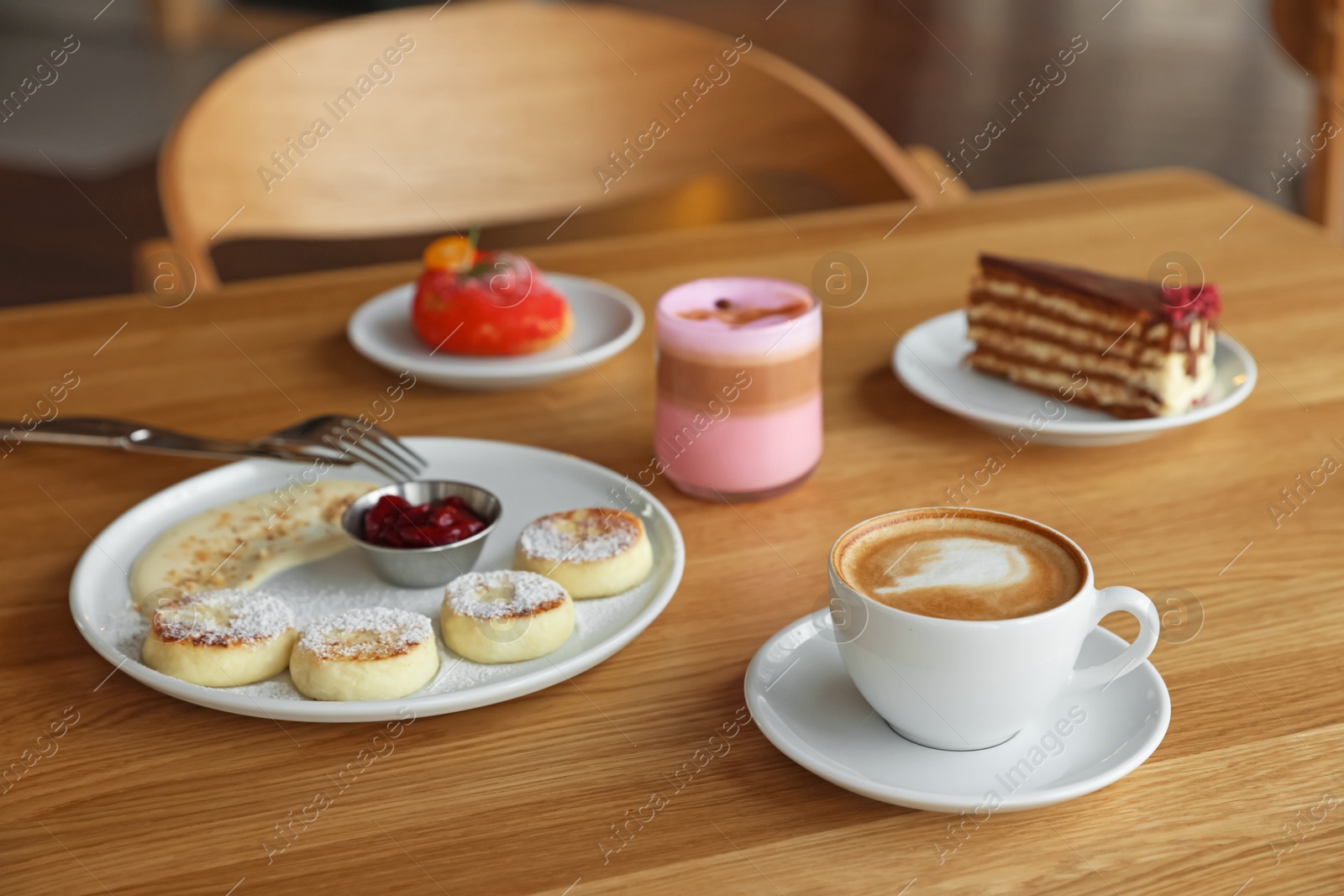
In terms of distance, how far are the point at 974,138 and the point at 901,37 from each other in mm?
2046

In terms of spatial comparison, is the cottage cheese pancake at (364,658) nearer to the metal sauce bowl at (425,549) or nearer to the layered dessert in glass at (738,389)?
the metal sauce bowl at (425,549)

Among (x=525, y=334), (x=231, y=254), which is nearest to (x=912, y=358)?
(x=525, y=334)

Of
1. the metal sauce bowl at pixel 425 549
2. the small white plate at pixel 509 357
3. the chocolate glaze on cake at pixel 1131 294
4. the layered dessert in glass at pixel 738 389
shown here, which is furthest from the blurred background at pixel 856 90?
the metal sauce bowl at pixel 425 549

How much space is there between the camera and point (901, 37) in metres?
7.39

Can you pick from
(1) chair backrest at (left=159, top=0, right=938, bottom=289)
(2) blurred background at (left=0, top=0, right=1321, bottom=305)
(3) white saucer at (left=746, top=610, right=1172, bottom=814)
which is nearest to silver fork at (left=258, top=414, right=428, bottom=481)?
(3) white saucer at (left=746, top=610, right=1172, bottom=814)

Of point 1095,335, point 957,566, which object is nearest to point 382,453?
point 957,566

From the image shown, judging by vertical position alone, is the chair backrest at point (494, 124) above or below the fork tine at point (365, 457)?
above

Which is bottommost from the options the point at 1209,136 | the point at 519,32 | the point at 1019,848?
the point at 1209,136

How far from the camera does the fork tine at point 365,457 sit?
118cm

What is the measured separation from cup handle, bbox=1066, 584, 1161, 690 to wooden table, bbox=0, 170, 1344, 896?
0.07m

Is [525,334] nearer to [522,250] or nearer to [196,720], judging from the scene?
[522,250]

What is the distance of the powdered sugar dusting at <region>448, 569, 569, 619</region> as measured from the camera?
892 millimetres

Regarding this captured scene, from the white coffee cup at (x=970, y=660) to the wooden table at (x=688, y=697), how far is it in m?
0.06

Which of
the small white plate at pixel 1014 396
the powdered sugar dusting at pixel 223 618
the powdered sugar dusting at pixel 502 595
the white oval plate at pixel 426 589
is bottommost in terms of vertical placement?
the small white plate at pixel 1014 396
